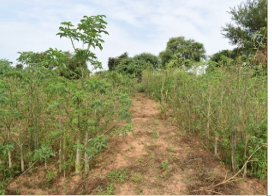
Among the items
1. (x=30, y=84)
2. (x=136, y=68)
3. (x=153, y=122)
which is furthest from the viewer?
(x=136, y=68)

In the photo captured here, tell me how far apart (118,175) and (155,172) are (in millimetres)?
565

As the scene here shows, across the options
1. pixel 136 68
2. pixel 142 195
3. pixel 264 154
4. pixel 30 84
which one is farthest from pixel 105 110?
pixel 136 68

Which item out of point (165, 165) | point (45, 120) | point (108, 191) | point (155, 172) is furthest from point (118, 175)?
point (45, 120)

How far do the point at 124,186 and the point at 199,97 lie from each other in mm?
2423

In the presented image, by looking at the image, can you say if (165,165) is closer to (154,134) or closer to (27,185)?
(154,134)

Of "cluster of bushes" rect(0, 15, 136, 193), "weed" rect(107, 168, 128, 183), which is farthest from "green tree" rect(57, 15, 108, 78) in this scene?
"weed" rect(107, 168, 128, 183)

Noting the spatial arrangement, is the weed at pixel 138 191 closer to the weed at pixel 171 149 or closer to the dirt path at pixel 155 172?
the dirt path at pixel 155 172

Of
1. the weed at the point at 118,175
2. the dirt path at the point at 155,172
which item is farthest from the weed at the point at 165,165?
the weed at the point at 118,175

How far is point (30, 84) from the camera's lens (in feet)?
9.79

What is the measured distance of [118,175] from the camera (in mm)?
3039

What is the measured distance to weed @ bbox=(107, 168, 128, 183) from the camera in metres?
2.95

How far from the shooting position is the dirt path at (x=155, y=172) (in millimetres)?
2768

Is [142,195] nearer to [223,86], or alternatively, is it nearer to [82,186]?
[82,186]

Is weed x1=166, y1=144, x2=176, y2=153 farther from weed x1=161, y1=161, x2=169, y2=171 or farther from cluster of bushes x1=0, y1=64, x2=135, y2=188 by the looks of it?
cluster of bushes x1=0, y1=64, x2=135, y2=188
